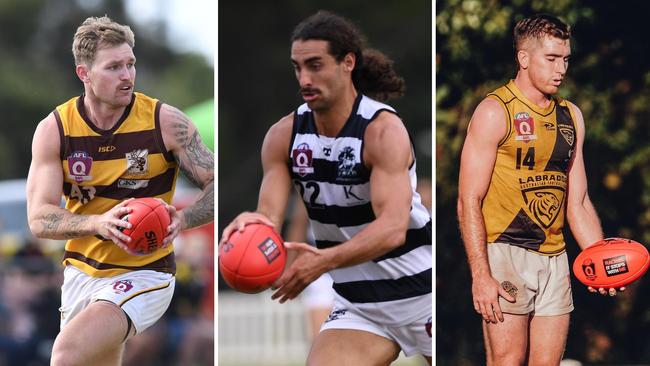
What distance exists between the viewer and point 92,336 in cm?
627

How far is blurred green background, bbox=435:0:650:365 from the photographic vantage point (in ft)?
23.2

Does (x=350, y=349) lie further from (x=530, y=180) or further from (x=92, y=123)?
(x=92, y=123)

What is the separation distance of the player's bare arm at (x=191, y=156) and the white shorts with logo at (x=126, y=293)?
0.40 meters

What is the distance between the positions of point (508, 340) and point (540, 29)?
1.87 metres

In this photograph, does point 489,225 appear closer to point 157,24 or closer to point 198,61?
point 157,24

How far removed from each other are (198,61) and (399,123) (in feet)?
43.8

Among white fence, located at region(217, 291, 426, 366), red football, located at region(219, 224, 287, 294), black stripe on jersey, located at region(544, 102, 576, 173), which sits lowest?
white fence, located at region(217, 291, 426, 366)

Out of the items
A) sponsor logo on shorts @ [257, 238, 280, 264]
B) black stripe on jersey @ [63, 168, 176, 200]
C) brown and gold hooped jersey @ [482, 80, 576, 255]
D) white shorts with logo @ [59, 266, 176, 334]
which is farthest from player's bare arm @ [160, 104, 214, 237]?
brown and gold hooped jersey @ [482, 80, 576, 255]

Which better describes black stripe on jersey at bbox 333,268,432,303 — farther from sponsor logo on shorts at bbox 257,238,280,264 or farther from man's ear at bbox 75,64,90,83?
man's ear at bbox 75,64,90,83

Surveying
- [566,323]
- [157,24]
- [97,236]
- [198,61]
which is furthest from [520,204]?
Answer: [198,61]

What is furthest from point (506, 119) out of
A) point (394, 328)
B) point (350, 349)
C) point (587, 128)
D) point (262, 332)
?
point (262, 332)

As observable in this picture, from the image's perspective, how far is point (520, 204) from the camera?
6.76 metres

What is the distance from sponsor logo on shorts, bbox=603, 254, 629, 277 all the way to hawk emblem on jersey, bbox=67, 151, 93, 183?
10.1 ft

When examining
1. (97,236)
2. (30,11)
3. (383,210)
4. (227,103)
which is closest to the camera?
(383,210)
